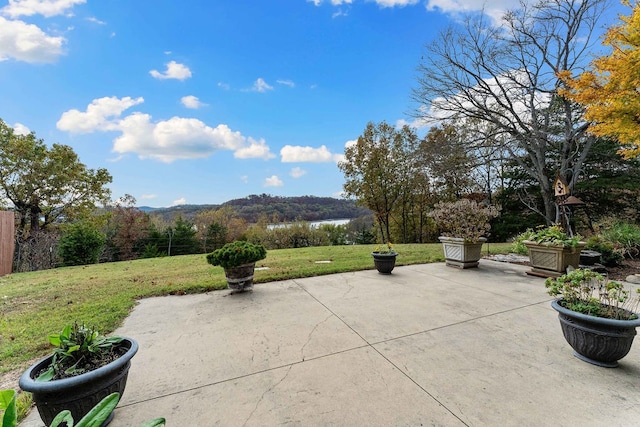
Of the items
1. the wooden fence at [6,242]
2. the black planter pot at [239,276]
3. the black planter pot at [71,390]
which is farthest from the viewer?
the wooden fence at [6,242]

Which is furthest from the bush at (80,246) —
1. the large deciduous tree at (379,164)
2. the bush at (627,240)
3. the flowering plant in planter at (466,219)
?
the bush at (627,240)

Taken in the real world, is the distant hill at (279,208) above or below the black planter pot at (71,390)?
above

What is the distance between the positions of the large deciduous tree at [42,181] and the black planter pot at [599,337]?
15825mm

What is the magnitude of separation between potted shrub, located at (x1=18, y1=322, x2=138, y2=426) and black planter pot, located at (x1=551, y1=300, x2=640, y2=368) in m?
3.26

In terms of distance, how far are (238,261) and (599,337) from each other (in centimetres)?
381

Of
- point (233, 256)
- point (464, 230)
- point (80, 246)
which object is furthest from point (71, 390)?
point (80, 246)

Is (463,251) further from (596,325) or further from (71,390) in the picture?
(71,390)

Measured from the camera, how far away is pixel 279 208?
89.5 feet

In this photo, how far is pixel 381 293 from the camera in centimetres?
395

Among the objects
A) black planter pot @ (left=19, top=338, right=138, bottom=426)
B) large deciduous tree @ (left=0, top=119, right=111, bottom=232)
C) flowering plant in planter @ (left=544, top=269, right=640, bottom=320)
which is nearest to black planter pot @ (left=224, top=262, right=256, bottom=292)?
black planter pot @ (left=19, top=338, right=138, bottom=426)

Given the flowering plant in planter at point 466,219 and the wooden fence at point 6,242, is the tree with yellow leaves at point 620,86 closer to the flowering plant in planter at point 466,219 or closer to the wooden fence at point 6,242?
the flowering plant in planter at point 466,219

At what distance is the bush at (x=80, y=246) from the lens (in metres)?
9.62

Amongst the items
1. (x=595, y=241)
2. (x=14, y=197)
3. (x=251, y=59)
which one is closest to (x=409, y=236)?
(x=595, y=241)

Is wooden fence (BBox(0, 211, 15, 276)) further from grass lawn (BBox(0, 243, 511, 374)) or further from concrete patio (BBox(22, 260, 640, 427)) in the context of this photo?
concrete patio (BBox(22, 260, 640, 427))
